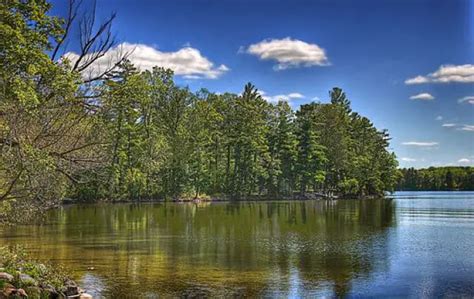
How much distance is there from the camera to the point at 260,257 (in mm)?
21031

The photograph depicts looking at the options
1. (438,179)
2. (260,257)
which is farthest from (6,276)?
(438,179)

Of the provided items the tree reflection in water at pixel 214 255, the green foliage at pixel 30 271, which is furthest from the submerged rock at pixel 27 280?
the tree reflection in water at pixel 214 255

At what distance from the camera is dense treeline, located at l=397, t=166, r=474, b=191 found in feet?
451

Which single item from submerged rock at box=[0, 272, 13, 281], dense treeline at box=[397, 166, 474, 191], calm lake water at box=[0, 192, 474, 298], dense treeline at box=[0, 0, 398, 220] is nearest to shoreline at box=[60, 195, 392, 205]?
dense treeline at box=[0, 0, 398, 220]

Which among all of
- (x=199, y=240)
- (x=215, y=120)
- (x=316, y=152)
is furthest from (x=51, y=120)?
(x=316, y=152)

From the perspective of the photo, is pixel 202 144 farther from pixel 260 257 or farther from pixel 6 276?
pixel 6 276

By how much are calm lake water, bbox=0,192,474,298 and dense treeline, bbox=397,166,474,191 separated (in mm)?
107677

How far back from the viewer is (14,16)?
15.0m

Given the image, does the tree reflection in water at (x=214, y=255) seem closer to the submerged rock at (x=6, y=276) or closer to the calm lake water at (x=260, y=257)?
the calm lake water at (x=260, y=257)

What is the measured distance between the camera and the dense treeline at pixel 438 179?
137 meters

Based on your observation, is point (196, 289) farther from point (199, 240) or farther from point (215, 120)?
point (215, 120)

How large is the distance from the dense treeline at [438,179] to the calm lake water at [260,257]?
108 meters

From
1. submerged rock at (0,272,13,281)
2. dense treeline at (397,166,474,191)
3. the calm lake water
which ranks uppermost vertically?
dense treeline at (397,166,474,191)

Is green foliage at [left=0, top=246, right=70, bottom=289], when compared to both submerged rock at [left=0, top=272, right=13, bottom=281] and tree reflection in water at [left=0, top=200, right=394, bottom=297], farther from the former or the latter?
tree reflection in water at [left=0, top=200, right=394, bottom=297]
